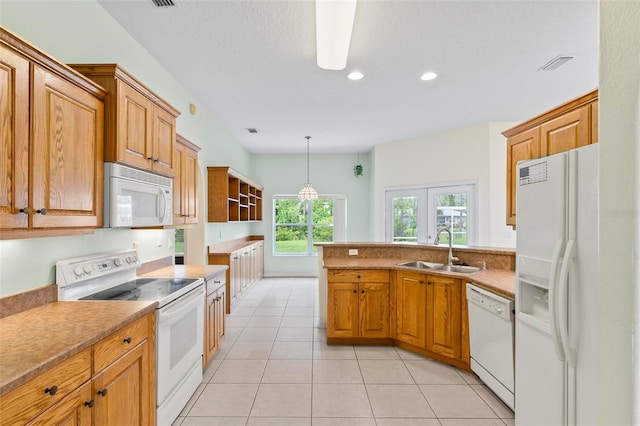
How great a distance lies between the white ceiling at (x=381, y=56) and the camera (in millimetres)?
2316

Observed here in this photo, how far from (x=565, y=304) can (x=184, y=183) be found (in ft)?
10.5

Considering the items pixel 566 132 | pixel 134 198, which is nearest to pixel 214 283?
pixel 134 198

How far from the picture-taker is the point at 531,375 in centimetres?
183

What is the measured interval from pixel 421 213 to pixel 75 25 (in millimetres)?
5512

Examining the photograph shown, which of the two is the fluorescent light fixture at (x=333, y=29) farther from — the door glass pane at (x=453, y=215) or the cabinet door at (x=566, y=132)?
the door glass pane at (x=453, y=215)

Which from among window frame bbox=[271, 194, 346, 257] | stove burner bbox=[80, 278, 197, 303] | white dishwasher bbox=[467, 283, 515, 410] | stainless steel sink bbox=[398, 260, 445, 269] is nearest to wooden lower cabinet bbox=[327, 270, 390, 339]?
stainless steel sink bbox=[398, 260, 445, 269]

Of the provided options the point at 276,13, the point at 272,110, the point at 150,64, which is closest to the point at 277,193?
the point at 272,110

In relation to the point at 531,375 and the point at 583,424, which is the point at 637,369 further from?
the point at 531,375

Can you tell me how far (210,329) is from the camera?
9.60ft

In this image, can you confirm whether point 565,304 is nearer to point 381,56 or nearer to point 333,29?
point 333,29

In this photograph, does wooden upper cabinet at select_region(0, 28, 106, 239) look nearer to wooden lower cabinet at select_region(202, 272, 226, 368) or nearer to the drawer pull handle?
the drawer pull handle

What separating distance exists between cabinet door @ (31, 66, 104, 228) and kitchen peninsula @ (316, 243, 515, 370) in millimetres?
2326

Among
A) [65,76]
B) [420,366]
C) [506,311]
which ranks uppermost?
[65,76]

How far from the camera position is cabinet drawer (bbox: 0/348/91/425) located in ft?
3.25
